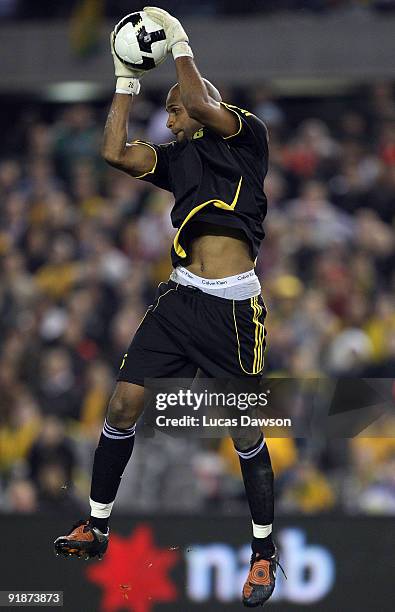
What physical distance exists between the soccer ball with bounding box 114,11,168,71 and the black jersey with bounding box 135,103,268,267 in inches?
16.4

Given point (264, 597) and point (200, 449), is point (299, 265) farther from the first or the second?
point (264, 597)

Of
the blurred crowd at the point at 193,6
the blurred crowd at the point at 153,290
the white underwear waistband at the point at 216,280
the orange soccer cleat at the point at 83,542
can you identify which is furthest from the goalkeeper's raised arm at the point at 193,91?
the blurred crowd at the point at 193,6

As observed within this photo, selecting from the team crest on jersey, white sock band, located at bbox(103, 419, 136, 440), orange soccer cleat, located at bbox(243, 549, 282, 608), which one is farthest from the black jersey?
orange soccer cleat, located at bbox(243, 549, 282, 608)

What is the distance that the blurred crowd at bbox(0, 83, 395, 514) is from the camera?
27.6ft

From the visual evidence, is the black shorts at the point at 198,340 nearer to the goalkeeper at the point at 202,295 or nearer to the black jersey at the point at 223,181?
the goalkeeper at the point at 202,295

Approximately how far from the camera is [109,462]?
6.06m

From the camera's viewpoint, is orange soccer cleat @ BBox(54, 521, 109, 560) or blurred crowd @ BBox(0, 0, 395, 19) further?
blurred crowd @ BBox(0, 0, 395, 19)

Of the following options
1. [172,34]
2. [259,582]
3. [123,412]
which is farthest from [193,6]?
[259,582]

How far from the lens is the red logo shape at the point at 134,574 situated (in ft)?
22.2

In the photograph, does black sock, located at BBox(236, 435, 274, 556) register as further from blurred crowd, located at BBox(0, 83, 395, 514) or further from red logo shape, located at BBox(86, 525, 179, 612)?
red logo shape, located at BBox(86, 525, 179, 612)

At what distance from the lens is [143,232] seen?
1186 centimetres

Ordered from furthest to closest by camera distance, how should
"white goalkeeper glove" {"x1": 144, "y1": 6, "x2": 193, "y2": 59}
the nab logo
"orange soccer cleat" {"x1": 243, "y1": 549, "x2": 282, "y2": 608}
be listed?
the nab logo, "orange soccer cleat" {"x1": 243, "y1": 549, "x2": 282, "y2": 608}, "white goalkeeper glove" {"x1": 144, "y1": 6, "x2": 193, "y2": 59}

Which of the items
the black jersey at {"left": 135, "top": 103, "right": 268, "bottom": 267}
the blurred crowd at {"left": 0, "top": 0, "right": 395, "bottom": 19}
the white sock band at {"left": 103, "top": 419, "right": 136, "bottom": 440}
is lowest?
the white sock band at {"left": 103, "top": 419, "right": 136, "bottom": 440}

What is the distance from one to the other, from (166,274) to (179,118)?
17.4 feet
